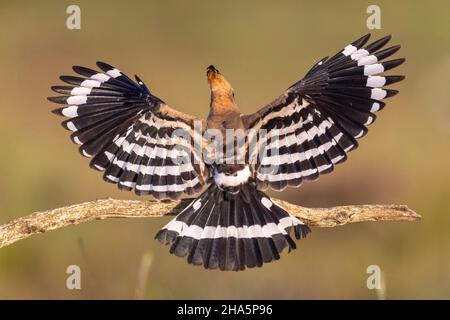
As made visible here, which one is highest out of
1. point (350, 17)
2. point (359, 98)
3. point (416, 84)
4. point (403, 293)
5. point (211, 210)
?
point (350, 17)

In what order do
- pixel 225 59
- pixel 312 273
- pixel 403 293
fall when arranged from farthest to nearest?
pixel 225 59
pixel 312 273
pixel 403 293

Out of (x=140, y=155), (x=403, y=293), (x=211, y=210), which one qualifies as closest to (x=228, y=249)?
(x=211, y=210)

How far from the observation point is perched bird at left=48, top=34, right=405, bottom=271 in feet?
21.3

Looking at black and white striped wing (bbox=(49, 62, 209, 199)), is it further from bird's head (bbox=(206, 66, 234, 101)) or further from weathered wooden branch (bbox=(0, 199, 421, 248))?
bird's head (bbox=(206, 66, 234, 101))

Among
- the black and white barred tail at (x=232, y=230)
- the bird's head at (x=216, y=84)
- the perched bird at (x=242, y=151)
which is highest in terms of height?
the bird's head at (x=216, y=84)

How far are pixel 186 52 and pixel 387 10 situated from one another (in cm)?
210

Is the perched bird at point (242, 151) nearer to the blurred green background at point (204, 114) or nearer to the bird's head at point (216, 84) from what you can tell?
the bird's head at point (216, 84)

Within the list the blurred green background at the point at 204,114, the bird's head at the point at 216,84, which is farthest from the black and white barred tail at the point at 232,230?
the bird's head at the point at 216,84

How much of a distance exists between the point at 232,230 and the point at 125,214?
581 millimetres

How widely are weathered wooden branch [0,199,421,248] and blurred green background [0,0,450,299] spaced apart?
28cm

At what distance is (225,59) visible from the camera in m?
12.4

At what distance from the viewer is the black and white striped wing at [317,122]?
6.54 metres

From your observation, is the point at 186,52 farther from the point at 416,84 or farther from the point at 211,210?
the point at 211,210

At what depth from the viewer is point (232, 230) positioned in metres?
6.55
